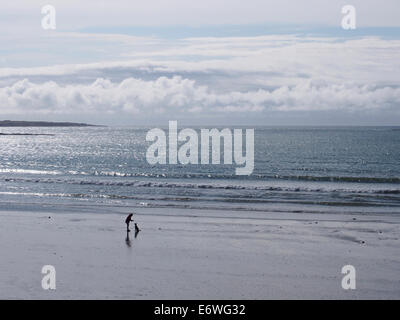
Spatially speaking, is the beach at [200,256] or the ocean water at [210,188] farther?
the ocean water at [210,188]

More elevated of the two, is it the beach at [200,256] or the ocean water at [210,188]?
the ocean water at [210,188]

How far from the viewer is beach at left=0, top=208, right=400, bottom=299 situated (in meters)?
17.5

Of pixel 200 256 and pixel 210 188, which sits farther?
pixel 210 188

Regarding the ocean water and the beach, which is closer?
the beach

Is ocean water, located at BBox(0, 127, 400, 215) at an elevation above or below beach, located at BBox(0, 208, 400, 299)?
above

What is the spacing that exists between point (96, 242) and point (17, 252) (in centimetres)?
327

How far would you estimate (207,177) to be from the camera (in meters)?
53.6

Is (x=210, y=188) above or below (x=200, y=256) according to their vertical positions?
above

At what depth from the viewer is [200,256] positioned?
21.8 m

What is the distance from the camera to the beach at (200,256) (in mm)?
17516
